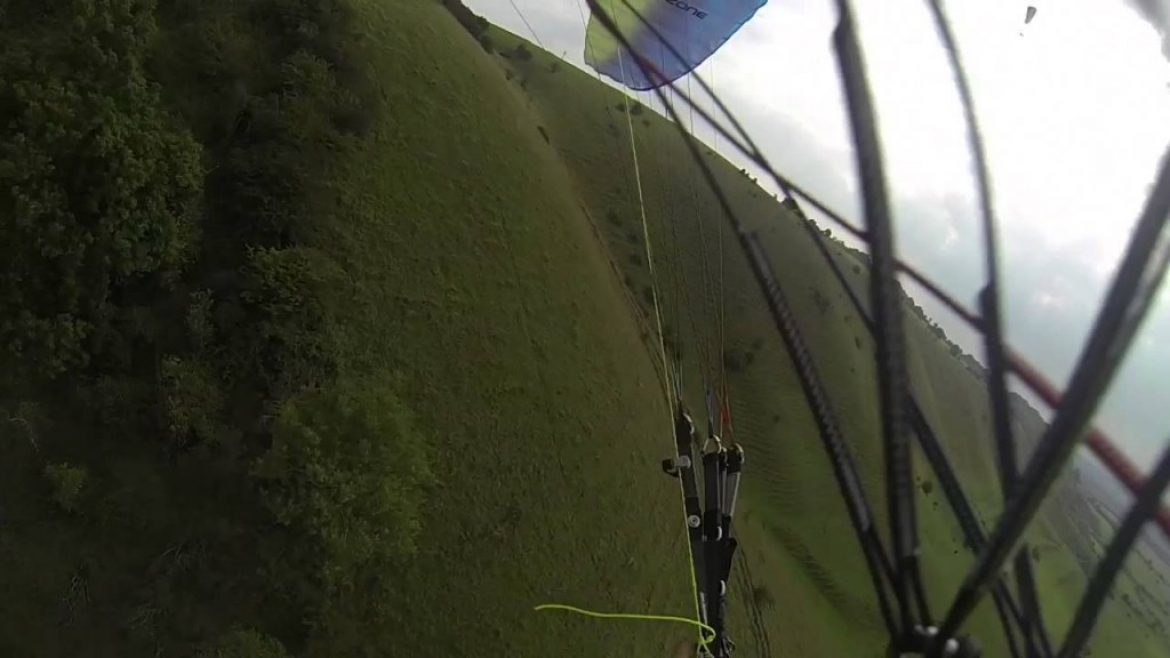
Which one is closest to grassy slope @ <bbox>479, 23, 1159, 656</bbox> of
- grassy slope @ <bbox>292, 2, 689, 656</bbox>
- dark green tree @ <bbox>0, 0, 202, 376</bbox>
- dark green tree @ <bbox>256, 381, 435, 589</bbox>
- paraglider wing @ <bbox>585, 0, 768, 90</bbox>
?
grassy slope @ <bbox>292, 2, 689, 656</bbox>

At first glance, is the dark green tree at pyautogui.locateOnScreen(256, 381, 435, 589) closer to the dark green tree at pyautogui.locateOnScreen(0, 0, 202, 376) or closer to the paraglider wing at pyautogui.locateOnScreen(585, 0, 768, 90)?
the dark green tree at pyautogui.locateOnScreen(0, 0, 202, 376)

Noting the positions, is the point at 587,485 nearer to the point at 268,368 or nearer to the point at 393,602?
the point at 393,602

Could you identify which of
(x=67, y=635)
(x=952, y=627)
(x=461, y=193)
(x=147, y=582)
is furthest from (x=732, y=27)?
(x=67, y=635)

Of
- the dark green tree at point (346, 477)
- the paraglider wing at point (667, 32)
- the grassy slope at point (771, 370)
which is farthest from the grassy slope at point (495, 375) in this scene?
the paraglider wing at point (667, 32)

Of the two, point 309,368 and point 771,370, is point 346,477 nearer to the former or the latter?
point 309,368

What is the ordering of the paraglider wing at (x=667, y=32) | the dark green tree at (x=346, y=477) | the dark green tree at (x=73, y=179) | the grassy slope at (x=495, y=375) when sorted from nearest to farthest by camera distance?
the paraglider wing at (x=667, y=32), the dark green tree at (x=73, y=179), the dark green tree at (x=346, y=477), the grassy slope at (x=495, y=375)

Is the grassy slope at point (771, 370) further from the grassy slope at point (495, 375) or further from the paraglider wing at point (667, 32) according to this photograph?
the paraglider wing at point (667, 32)
